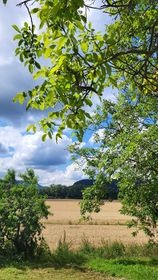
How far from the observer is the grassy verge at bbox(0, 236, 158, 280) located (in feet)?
42.3

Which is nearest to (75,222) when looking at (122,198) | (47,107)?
(122,198)

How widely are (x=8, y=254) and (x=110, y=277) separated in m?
3.80

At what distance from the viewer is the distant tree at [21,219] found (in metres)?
15.4

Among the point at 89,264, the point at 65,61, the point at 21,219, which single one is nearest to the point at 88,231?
the point at 21,219

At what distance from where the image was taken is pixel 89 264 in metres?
14.7

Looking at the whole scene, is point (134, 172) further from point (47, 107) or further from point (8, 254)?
point (47, 107)

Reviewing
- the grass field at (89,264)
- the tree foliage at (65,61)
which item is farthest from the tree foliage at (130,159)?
the tree foliage at (65,61)

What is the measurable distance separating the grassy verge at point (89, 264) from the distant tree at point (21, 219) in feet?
1.92

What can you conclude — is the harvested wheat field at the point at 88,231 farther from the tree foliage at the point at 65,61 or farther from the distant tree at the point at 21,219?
the tree foliage at the point at 65,61

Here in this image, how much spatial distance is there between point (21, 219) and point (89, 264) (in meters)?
2.53

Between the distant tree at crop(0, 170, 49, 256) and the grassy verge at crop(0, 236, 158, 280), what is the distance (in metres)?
0.58

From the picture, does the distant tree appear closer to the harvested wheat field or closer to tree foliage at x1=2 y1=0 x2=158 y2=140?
the harvested wheat field

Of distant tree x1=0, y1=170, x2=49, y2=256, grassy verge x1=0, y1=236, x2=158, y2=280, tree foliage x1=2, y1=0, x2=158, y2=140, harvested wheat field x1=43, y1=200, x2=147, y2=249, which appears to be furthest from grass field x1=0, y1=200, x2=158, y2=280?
tree foliage x1=2, y1=0, x2=158, y2=140

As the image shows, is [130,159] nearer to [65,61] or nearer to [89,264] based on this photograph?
[89,264]
